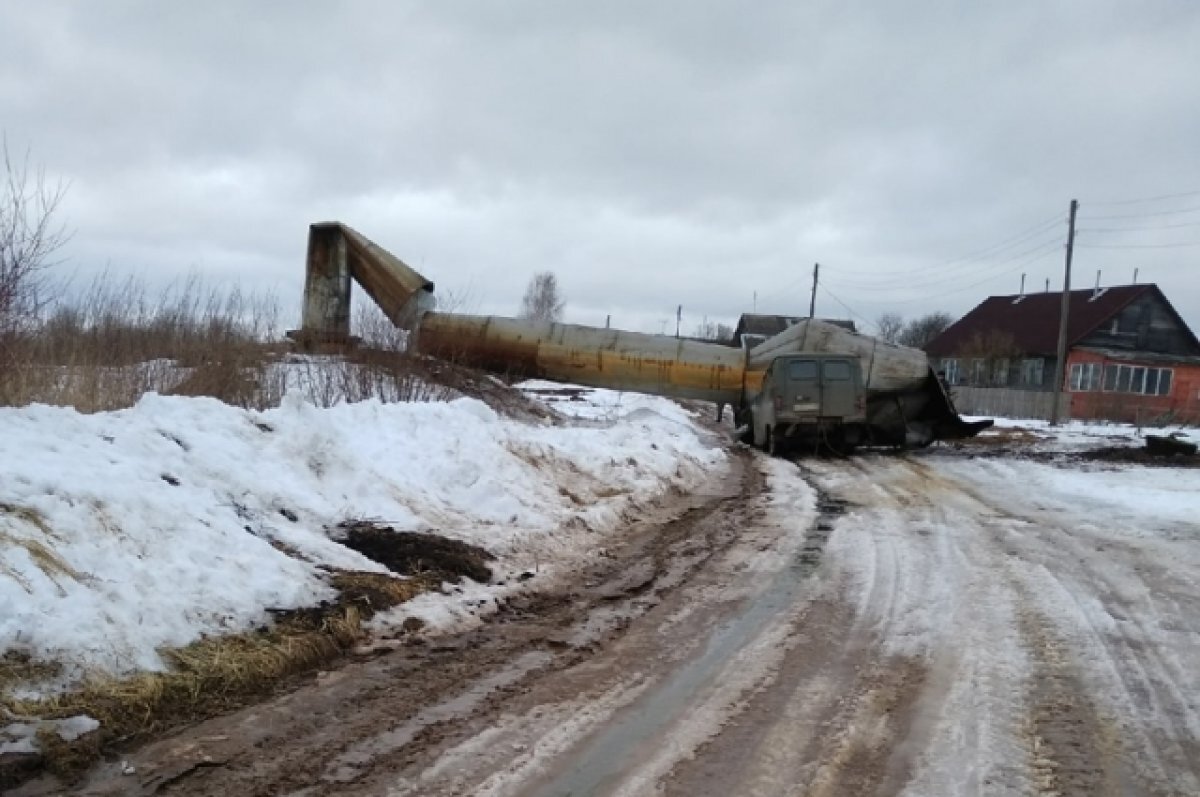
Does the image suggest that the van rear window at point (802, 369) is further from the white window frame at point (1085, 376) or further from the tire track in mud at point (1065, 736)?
the white window frame at point (1085, 376)

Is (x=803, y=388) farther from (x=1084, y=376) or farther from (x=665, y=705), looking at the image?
(x=1084, y=376)

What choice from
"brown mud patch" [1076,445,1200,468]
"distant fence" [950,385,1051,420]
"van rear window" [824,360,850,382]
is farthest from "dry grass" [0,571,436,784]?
"distant fence" [950,385,1051,420]

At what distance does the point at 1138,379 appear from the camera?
4666cm

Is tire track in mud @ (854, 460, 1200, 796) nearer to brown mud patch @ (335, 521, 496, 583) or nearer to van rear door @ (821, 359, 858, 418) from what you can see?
brown mud patch @ (335, 521, 496, 583)

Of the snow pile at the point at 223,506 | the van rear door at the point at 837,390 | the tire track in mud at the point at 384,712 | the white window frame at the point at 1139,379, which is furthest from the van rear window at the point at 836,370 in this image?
the white window frame at the point at 1139,379

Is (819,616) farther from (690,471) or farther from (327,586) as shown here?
(690,471)

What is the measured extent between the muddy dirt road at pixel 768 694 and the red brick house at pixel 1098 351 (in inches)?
1475

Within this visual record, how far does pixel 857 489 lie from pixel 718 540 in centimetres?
530

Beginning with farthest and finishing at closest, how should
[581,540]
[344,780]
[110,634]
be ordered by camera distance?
[581,540] → [110,634] → [344,780]

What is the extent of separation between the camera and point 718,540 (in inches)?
368

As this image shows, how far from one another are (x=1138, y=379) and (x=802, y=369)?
118ft

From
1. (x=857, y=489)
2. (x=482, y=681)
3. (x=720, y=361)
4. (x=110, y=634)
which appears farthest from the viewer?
(x=720, y=361)

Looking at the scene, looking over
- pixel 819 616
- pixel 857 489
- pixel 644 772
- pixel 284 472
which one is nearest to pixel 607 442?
pixel 857 489

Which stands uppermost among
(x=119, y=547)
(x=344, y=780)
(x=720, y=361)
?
(x=720, y=361)
